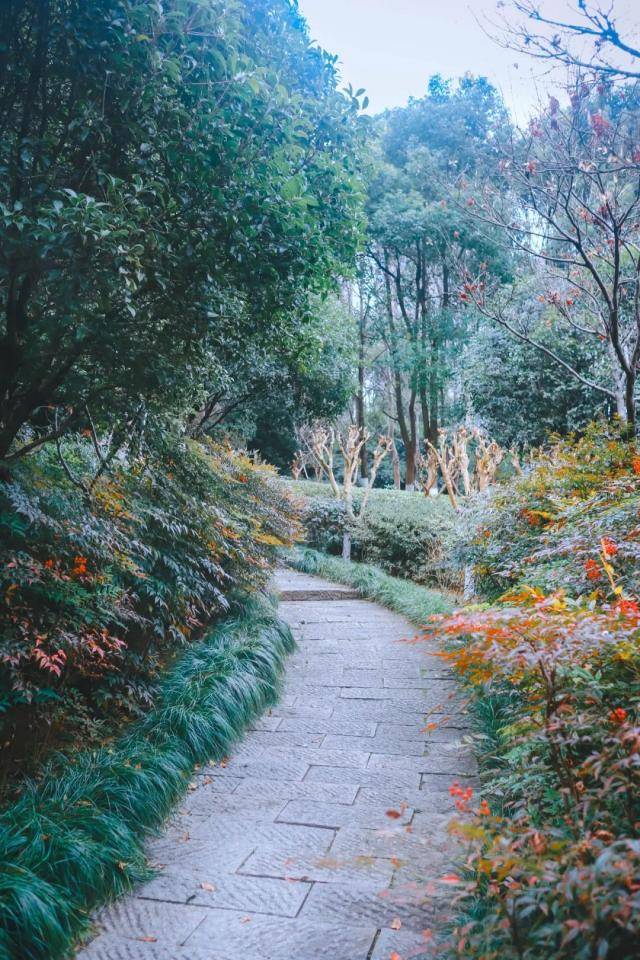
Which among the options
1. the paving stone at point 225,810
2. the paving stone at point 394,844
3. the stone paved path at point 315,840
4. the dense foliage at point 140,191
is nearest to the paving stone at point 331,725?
the stone paved path at point 315,840

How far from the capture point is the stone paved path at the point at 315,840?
6.98ft

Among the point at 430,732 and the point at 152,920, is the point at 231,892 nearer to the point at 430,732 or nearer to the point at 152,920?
the point at 152,920

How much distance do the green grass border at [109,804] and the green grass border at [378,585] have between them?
76.8 inches

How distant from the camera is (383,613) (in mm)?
7230

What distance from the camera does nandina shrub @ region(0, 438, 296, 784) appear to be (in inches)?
113

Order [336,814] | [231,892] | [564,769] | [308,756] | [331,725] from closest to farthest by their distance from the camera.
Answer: [564,769], [231,892], [336,814], [308,756], [331,725]

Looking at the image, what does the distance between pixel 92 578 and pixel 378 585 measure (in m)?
5.36

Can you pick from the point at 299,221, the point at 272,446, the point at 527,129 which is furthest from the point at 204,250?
the point at 272,446


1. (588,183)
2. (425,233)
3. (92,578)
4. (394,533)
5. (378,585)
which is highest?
(425,233)

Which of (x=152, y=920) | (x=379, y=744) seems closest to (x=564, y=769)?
(x=152, y=920)

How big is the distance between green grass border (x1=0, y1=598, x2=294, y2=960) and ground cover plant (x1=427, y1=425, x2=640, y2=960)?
127cm

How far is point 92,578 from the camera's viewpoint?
10.5 ft

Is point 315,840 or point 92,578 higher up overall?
point 92,578

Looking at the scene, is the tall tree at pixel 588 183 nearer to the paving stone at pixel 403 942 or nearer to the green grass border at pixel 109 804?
the green grass border at pixel 109 804
